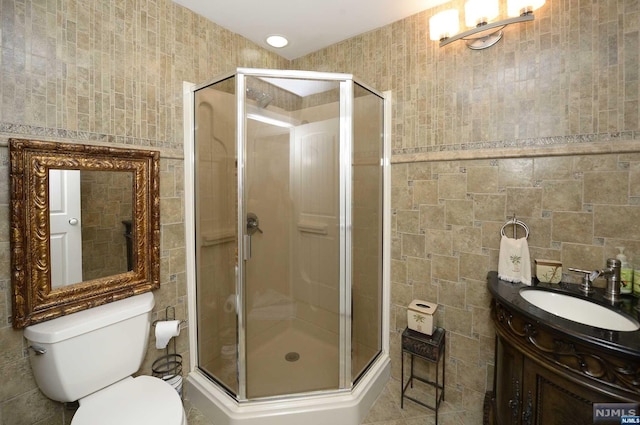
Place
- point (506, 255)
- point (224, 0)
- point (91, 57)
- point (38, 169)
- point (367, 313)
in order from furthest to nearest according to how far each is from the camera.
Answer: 1. point (367, 313)
2. point (224, 0)
3. point (506, 255)
4. point (91, 57)
5. point (38, 169)

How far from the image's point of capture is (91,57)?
138 cm

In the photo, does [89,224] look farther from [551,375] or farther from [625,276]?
[625,276]

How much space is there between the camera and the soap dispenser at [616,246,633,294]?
125 centimetres

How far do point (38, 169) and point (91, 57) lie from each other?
1.99 ft

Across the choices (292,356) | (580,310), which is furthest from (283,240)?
(580,310)

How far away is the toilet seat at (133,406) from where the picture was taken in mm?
1108

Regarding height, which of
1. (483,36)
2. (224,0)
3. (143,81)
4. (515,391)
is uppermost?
(224,0)

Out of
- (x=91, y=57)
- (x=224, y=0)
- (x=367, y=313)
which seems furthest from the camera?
(x=367, y=313)

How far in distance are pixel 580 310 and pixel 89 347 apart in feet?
7.31

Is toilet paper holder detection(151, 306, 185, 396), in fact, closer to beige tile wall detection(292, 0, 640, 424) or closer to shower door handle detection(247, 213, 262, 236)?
shower door handle detection(247, 213, 262, 236)

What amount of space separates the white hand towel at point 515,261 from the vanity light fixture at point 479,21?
3.63 ft

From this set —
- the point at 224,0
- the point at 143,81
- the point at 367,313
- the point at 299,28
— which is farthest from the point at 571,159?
the point at 143,81

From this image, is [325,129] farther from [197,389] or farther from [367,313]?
[197,389]

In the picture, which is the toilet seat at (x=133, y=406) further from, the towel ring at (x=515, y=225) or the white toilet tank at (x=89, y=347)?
the towel ring at (x=515, y=225)
